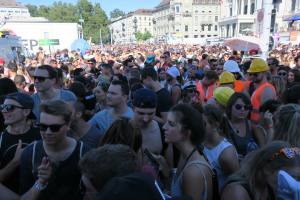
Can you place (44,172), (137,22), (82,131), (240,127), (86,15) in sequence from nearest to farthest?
1. (44,172)
2. (82,131)
3. (240,127)
4. (86,15)
5. (137,22)

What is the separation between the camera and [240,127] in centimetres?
365

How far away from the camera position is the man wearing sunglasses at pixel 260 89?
16.0ft

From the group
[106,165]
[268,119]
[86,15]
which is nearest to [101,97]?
[268,119]

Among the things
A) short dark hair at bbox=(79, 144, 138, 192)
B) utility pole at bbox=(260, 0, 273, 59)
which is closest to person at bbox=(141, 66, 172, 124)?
short dark hair at bbox=(79, 144, 138, 192)

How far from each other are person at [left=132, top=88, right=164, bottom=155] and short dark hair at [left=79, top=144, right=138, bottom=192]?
1.64m

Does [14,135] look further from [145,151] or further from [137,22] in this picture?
[137,22]

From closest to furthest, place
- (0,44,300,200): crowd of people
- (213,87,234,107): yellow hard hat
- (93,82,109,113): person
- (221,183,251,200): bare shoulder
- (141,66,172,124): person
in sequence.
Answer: (0,44,300,200): crowd of people, (221,183,251,200): bare shoulder, (213,87,234,107): yellow hard hat, (141,66,172,124): person, (93,82,109,113): person

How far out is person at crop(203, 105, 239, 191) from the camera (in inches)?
112

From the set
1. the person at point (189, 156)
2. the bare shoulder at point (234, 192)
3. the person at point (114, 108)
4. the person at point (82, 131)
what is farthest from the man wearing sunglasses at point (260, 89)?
the bare shoulder at point (234, 192)

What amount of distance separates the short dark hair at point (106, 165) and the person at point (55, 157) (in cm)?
73

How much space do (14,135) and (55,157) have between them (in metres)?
0.72

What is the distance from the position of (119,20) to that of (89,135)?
520 ft

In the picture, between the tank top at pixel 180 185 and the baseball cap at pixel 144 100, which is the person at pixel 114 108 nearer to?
the baseball cap at pixel 144 100

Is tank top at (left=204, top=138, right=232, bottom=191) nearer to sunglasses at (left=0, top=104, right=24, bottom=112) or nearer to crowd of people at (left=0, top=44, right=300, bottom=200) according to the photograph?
crowd of people at (left=0, top=44, right=300, bottom=200)
